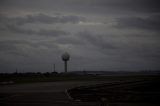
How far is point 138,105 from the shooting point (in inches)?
608

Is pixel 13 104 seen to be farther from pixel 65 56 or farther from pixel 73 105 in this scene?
pixel 65 56

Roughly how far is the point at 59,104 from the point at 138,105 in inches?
209

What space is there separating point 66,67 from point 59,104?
302ft

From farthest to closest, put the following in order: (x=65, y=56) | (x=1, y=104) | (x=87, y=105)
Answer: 1. (x=65, y=56)
2. (x=1, y=104)
3. (x=87, y=105)

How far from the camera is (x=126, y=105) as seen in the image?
1533 centimetres

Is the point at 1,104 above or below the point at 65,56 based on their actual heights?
below

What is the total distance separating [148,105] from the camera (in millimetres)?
15500

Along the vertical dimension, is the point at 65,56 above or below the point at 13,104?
above

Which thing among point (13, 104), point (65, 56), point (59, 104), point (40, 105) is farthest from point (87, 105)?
point (65, 56)

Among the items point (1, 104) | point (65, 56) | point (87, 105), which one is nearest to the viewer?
point (87, 105)

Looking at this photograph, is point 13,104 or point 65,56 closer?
point 13,104

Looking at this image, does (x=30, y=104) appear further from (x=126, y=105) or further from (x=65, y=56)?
(x=65, y=56)

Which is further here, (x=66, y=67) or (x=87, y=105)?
(x=66, y=67)

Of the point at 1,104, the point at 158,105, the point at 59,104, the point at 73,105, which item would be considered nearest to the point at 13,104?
the point at 1,104
